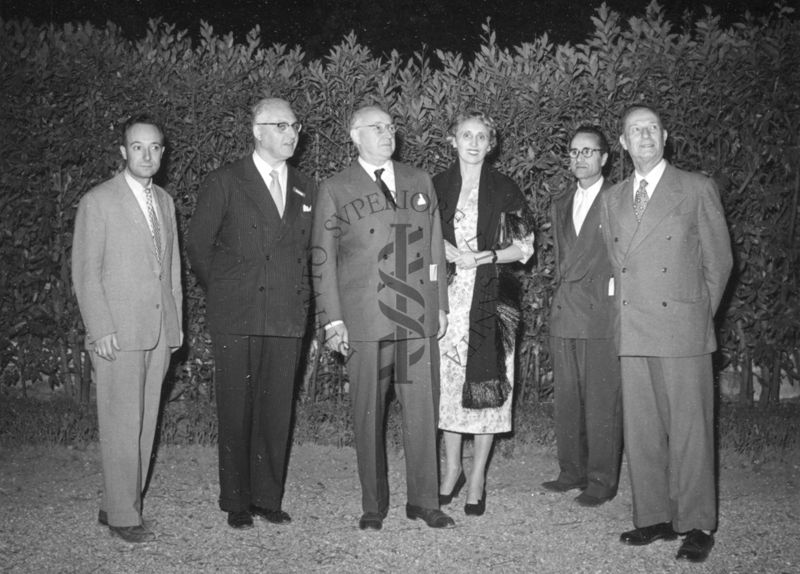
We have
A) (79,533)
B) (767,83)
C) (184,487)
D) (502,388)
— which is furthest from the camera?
(767,83)

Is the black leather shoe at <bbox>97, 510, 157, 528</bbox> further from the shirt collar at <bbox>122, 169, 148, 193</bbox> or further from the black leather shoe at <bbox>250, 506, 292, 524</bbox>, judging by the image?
the shirt collar at <bbox>122, 169, 148, 193</bbox>

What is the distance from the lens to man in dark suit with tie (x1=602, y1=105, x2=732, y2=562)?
13.6 feet

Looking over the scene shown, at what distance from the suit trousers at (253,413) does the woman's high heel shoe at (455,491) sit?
37.1 inches

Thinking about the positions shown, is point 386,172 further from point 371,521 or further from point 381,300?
point 371,521

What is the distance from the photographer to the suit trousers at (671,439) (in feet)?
13.7

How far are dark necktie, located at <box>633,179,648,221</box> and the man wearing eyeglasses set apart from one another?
1.76 meters

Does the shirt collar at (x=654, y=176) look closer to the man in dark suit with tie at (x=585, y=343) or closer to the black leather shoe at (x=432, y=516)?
the man in dark suit with tie at (x=585, y=343)

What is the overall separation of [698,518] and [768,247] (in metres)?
2.53

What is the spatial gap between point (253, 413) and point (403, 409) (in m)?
0.83

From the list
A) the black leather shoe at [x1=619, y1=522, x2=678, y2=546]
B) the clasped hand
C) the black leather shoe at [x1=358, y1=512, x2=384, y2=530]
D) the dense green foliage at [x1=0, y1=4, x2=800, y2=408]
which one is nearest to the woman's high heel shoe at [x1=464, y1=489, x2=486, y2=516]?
the black leather shoe at [x1=358, y1=512, x2=384, y2=530]

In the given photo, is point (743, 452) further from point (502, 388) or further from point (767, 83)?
point (767, 83)

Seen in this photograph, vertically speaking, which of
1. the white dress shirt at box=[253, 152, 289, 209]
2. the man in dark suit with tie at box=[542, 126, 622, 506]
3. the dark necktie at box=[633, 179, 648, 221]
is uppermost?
the white dress shirt at box=[253, 152, 289, 209]

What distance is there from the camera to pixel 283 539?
441 cm

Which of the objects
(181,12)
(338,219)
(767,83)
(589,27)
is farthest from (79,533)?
(181,12)
